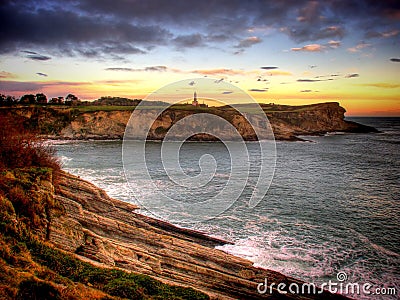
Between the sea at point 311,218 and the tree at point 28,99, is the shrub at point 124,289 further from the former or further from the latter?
the tree at point 28,99

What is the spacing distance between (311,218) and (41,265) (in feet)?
64.6

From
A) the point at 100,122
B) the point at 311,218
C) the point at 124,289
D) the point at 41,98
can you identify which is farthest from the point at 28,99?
the point at 124,289

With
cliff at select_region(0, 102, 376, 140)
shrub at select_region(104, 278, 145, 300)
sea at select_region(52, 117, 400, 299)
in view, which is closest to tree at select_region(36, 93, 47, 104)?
cliff at select_region(0, 102, 376, 140)

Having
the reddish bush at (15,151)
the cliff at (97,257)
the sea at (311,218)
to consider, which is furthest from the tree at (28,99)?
the cliff at (97,257)

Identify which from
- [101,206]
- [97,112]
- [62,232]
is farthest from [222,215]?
[97,112]

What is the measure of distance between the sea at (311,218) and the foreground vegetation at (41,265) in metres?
8.21

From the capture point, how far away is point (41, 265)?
10.3 m

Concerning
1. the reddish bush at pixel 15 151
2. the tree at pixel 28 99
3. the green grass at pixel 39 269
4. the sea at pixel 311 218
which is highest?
the tree at pixel 28 99

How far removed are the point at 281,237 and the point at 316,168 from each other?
2748cm

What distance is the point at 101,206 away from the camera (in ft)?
68.7

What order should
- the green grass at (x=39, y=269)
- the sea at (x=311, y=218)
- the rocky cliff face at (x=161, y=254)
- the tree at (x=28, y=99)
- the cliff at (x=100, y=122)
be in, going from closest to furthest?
the green grass at (x=39, y=269) < the rocky cliff face at (x=161, y=254) < the sea at (x=311, y=218) < the cliff at (x=100, y=122) < the tree at (x=28, y=99)

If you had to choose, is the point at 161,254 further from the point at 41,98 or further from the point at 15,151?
the point at 41,98

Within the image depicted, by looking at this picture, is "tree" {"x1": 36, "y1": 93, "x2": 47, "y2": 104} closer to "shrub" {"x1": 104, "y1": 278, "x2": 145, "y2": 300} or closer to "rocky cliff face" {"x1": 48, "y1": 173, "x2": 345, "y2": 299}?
"rocky cliff face" {"x1": 48, "y1": 173, "x2": 345, "y2": 299}

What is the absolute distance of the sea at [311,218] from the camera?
53.1ft
